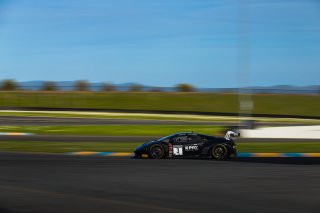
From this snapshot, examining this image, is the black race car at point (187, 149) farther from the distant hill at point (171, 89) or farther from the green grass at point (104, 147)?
the distant hill at point (171, 89)

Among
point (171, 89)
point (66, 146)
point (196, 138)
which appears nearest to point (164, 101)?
point (171, 89)

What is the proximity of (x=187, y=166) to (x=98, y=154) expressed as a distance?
5.23m

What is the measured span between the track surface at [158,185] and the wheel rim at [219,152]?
84 centimetres

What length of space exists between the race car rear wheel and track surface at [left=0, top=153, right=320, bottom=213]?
817mm

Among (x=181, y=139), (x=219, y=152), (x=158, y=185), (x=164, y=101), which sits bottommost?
(x=158, y=185)

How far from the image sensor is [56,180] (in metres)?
12.7

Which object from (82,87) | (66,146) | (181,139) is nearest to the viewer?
(181,139)

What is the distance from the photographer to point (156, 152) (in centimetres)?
1755

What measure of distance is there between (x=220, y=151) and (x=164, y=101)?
41731 millimetres

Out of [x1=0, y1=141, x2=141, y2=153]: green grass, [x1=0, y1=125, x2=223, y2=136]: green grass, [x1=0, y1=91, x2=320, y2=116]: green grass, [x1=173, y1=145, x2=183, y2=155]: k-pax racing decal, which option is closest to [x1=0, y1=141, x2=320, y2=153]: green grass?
[x1=0, y1=141, x2=141, y2=153]: green grass

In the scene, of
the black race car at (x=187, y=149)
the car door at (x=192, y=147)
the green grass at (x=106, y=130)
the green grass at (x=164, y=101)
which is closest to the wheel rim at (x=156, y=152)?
the black race car at (x=187, y=149)

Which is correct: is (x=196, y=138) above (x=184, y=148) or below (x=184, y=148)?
above

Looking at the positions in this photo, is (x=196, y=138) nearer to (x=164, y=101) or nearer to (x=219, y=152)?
(x=219, y=152)

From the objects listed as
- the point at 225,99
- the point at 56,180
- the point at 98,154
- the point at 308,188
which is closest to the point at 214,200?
the point at 308,188
